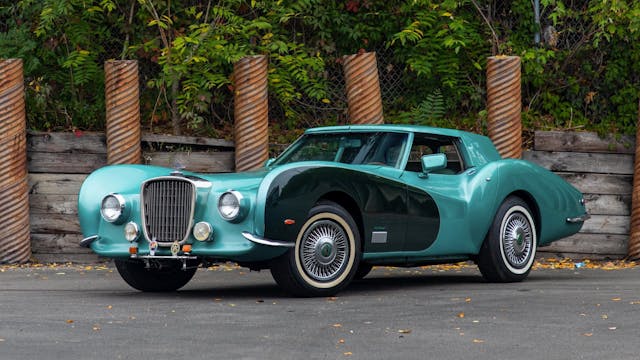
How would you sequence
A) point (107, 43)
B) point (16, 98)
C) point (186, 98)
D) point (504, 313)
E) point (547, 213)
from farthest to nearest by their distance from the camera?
point (107, 43) → point (186, 98) → point (16, 98) → point (547, 213) → point (504, 313)

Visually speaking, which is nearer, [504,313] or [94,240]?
[504,313]

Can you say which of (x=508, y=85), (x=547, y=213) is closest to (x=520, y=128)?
(x=508, y=85)

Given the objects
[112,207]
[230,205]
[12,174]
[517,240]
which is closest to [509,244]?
[517,240]

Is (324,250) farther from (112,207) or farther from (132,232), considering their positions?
(112,207)

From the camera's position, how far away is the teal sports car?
964 centimetres

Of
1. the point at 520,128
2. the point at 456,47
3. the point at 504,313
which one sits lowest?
the point at 504,313

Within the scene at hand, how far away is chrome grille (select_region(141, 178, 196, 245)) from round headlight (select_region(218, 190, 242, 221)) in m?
0.26

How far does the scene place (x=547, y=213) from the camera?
39.5 feet

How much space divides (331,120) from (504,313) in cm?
746

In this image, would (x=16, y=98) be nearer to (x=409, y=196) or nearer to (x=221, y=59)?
(x=221, y=59)

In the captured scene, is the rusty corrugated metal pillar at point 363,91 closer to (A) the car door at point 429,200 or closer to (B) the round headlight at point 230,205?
(A) the car door at point 429,200

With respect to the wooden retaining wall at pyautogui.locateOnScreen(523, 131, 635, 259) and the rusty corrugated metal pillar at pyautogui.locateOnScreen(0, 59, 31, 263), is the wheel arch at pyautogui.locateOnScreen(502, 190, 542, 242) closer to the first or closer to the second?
the wooden retaining wall at pyautogui.locateOnScreen(523, 131, 635, 259)

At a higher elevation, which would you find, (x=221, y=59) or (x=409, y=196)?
(x=221, y=59)

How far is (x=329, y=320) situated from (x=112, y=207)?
262 cm
